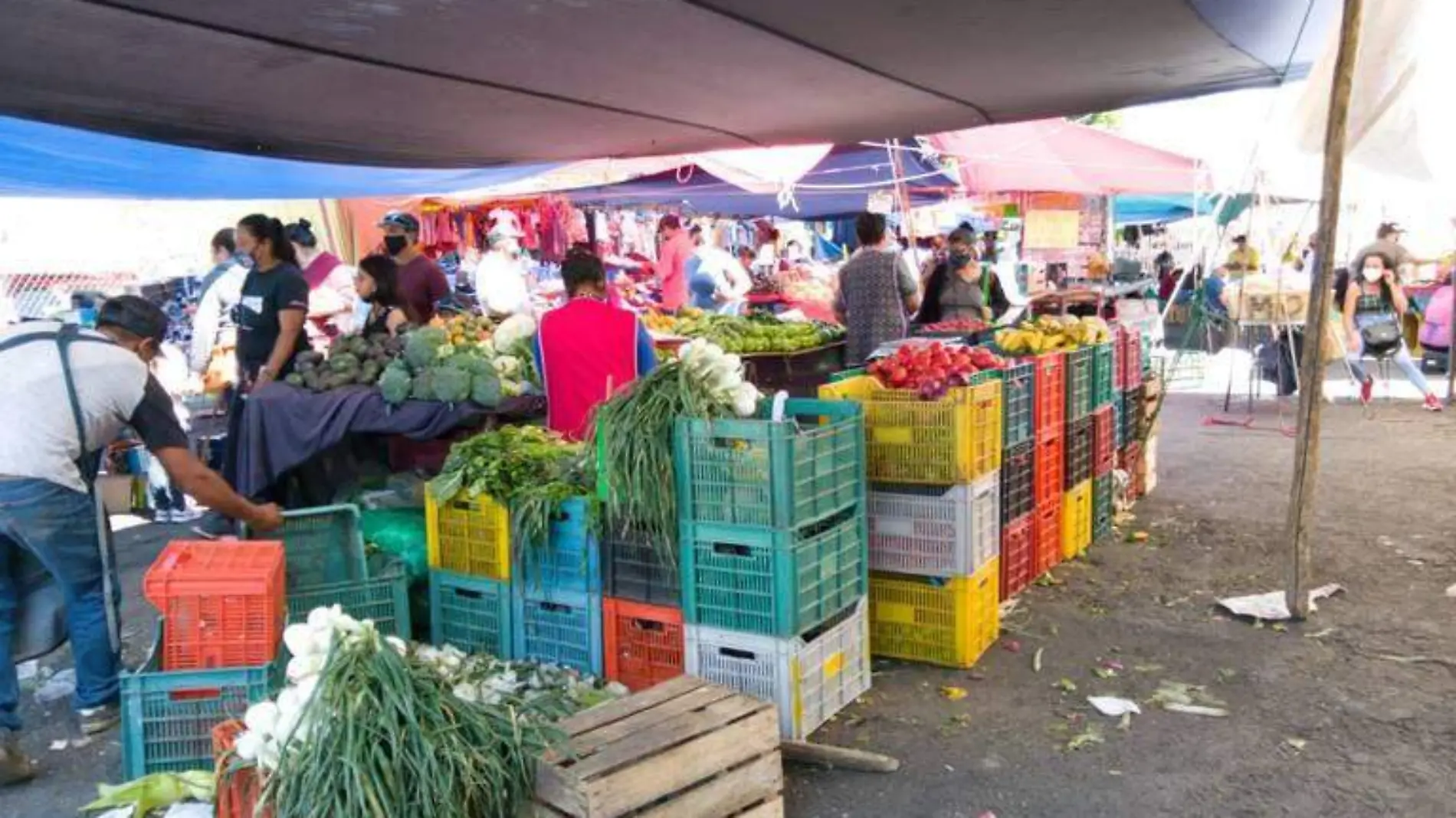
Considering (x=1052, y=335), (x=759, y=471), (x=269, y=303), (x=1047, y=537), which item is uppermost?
(x=269, y=303)

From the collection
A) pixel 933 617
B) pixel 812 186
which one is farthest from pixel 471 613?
pixel 812 186

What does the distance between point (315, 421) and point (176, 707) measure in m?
2.66

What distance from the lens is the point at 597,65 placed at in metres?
5.02

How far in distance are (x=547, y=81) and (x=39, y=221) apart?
487 inches

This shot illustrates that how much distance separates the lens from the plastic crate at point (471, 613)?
14.9 feet

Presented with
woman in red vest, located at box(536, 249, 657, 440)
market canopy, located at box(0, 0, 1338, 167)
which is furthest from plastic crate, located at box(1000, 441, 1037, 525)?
market canopy, located at box(0, 0, 1338, 167)

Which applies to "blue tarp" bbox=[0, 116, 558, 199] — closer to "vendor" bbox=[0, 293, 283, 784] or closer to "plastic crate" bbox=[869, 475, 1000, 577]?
"vendor" bbox=[0, 293, 283, 784]

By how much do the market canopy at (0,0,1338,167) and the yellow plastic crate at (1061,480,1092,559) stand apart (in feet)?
7.81

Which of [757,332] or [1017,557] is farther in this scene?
[757,332]

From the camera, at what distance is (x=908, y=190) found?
16406 mm

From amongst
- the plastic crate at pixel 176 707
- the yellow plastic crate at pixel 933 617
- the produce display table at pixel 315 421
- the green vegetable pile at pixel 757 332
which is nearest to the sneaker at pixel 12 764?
the plastic crate at pixel 176 707

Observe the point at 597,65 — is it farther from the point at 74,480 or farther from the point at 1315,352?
the point at 1315,352

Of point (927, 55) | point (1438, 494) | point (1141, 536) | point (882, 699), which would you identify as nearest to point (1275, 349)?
point (1438, 494)

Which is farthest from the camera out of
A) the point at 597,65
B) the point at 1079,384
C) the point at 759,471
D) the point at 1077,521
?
the point at 1077,521
